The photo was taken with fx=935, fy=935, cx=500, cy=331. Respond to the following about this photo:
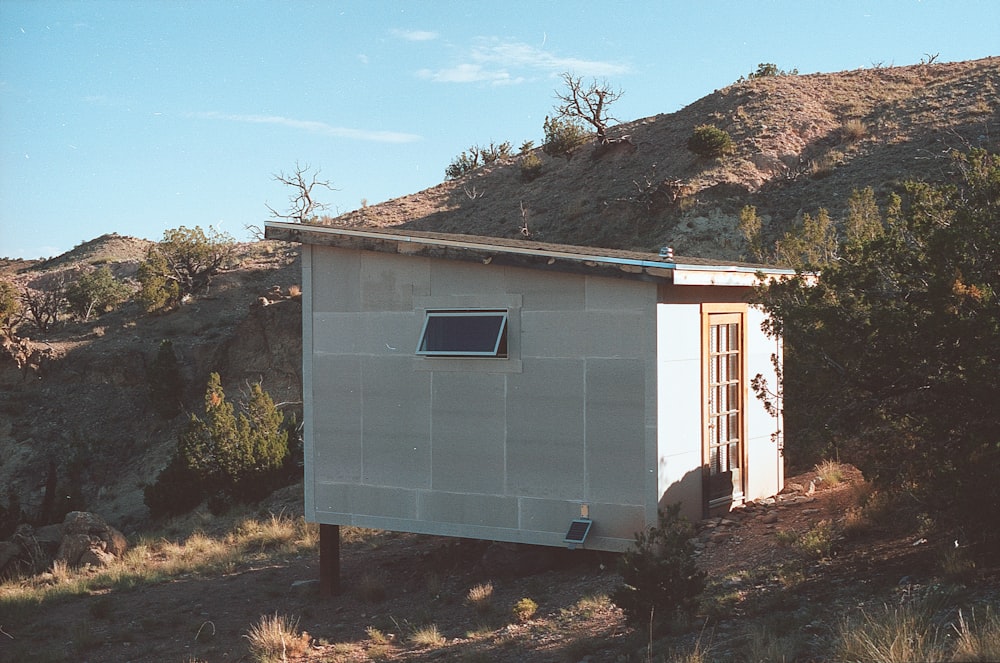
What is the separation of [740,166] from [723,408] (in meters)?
23.5

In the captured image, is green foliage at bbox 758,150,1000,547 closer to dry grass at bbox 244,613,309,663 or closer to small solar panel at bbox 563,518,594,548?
small solar panel at bbox 563,518,594,548

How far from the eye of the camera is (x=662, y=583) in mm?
7742

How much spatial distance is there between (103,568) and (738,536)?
10.8m

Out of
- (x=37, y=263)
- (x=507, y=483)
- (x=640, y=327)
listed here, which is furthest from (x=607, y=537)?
(x=37, y=263)

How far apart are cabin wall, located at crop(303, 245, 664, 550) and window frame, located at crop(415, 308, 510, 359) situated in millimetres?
78

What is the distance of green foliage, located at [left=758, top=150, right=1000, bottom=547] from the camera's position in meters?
7.29

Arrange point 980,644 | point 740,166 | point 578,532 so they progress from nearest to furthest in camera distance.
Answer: point 980,644 → point 578,532 → point 740,166

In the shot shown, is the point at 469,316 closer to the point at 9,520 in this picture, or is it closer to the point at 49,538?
the point at 49,538

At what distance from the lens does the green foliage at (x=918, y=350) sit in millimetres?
7293

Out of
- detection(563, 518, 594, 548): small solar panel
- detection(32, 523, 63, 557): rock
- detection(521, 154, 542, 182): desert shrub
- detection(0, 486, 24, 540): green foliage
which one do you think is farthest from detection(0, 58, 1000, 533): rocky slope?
detection(563, 518, 594, 548): small solar panel

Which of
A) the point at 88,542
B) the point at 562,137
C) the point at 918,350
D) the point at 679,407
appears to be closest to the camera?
the point at 918,350

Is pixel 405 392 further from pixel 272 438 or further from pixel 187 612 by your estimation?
pixel 272 438

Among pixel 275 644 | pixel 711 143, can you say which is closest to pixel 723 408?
pixel 275 644

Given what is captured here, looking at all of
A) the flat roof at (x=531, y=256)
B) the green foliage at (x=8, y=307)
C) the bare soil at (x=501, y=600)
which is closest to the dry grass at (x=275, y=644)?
the bare soil at (x=501, y=600)
